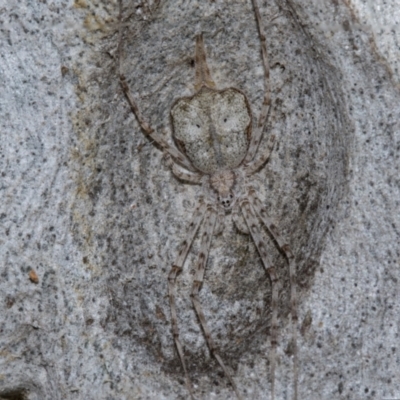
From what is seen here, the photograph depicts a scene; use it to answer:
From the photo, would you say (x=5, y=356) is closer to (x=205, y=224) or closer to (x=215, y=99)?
(x=205, y=224)

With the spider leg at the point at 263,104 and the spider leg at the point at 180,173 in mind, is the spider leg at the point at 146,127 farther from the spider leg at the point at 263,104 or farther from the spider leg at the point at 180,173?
the spider leg at the point at 263,104

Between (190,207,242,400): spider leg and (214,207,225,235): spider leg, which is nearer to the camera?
(190,207,242,400): spider leg

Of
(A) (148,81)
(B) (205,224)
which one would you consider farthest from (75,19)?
(B) (205,224)

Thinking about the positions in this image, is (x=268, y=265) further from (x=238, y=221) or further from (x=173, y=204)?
(x=173, y=204)

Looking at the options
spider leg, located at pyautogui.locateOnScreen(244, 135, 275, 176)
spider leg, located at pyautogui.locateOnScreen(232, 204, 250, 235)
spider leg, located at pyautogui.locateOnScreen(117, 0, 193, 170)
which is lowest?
spider leg, located at pyautogui.locateOnScreen(232, 204, 250, 235)

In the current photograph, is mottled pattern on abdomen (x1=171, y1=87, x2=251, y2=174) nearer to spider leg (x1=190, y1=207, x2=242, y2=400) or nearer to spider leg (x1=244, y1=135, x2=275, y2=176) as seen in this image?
spider leg (x1=244, y1=135, x2=275, y2=176)

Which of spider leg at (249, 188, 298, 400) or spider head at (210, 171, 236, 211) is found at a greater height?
spider head at (210, 171, 236, 211)

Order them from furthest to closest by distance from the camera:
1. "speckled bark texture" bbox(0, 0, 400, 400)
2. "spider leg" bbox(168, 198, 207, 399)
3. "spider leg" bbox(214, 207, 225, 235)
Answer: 1. "spider leg" bbox(214, 207, 225, 235)
2. "spider leg" bbox(168, 198, 207, 399)
3. "speckled bark texture" bbox(0, 0, 400, 400)

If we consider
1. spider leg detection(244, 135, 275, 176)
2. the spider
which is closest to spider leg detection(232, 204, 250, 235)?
the spider
